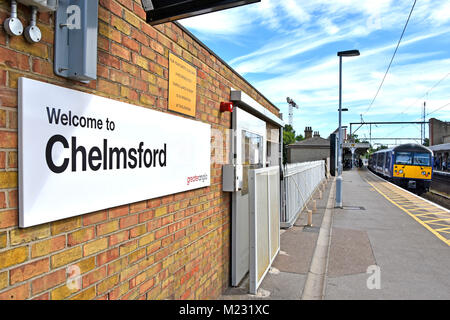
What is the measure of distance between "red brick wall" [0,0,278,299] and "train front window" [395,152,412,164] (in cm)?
2129

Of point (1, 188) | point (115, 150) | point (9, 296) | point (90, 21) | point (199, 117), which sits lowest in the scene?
point (9, 296)

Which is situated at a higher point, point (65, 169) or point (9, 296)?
point (65, 169)

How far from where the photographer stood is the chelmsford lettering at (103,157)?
5.78 feet

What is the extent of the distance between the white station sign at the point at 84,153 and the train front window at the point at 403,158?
2252 cm

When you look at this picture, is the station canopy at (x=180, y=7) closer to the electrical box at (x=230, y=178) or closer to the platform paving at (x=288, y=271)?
the electrical box at (x=230, y=178)

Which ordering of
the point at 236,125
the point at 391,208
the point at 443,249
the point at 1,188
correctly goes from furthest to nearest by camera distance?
the point at 391,208 → the point at 443,249 → the point at 236,125 → the point at 1,188

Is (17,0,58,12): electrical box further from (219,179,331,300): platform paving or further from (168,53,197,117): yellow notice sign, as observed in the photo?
(219,179,331,300): platform paving

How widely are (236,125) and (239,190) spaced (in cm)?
93

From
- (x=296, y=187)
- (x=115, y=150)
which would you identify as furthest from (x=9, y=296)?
(x=296, y=187)

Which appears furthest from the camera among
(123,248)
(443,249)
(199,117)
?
(443,249)

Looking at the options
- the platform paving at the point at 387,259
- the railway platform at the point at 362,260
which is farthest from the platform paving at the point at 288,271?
the platform paving at the point at 387,259

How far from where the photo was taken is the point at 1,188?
152 centimetres

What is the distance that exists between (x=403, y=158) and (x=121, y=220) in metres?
23.4

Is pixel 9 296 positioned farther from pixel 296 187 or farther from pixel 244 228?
pixel 296 187
